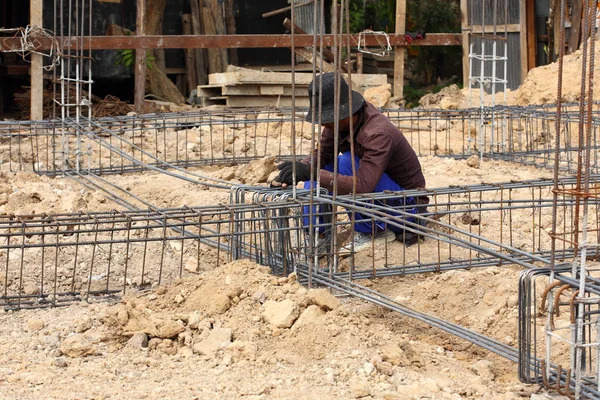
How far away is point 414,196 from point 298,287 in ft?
4.29

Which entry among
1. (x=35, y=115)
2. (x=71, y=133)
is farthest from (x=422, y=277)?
(x=35, y=115)

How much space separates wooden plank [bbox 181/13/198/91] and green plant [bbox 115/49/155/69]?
0.98 metres

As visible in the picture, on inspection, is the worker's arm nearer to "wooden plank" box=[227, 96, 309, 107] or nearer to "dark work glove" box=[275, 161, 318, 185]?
"dark work glove" box=[275, 161, 318, 185]

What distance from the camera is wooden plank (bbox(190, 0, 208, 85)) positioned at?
14513 mm

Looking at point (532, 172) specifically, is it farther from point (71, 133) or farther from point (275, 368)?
point (275, 368)

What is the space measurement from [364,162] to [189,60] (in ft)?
31.7

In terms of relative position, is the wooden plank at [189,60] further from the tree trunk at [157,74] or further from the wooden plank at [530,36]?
the wooden plank at [530,36]

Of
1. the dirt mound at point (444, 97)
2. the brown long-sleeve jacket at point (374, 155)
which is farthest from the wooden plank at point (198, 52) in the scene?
the brown long-sleeve jacket at point (374, 155)

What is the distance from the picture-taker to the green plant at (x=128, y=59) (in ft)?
44.3

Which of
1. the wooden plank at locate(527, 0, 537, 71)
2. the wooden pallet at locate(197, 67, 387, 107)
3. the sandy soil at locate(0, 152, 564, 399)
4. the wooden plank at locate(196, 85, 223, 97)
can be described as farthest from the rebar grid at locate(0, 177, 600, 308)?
the wooden plank at locate(527, 0, 537, 71)

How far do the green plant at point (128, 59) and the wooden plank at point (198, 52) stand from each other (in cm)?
109

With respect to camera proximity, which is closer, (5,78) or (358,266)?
(358,266)

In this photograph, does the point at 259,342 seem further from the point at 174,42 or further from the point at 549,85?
the point at 549,85

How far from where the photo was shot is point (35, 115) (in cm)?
1054
